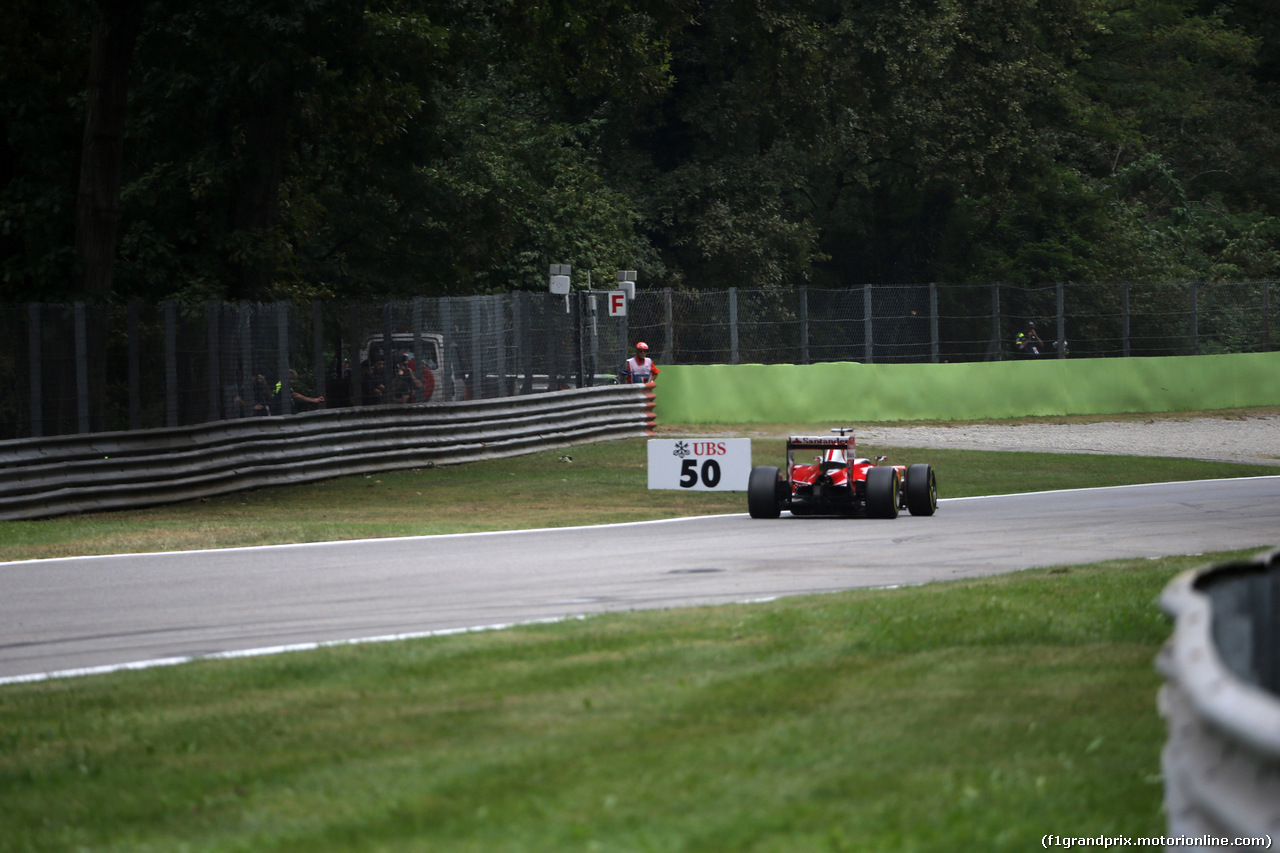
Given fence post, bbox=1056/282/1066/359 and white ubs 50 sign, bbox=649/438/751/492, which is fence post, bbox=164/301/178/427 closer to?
white ubs 50 sign, bbox=649/438/751/492

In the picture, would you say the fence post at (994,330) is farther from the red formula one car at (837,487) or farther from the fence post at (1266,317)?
the red formula one car at (837,487)

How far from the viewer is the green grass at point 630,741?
4.38 meters

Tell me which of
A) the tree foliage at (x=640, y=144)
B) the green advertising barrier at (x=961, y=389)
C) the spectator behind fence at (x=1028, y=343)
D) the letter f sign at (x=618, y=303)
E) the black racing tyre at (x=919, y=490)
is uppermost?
the tree foliage at (x=640, y=144)

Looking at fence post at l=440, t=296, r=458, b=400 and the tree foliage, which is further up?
the tree foliage

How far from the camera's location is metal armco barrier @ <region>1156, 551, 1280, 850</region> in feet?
8.84

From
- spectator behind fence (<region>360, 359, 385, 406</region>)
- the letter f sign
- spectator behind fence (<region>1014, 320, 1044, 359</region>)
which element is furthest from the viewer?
spectator behind fence (<region>1014, 320, 1044, 359</region>)

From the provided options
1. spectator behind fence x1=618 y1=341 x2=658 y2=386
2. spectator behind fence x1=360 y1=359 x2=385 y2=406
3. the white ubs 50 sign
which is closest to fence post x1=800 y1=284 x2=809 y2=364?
spectator behind fence x1=618 y1=341 x2=658 y2=386

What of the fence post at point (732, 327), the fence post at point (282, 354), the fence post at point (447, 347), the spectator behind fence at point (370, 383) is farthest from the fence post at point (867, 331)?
the fence post at point (282, 354)

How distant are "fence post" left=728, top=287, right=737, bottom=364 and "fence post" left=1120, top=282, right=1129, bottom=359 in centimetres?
1041

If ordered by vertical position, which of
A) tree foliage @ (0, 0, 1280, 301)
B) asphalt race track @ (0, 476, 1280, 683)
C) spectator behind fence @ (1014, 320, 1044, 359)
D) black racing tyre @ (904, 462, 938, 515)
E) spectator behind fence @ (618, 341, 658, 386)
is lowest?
asphalt race track @ (0, 476, 1280, 683)

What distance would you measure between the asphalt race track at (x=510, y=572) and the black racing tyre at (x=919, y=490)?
5.0 inches

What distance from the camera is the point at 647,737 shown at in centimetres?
545

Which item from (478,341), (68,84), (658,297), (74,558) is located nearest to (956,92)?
(658,297)

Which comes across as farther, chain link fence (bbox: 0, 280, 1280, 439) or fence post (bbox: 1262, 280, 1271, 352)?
fence post (bbox: 1262, 280, 1271, 352)
